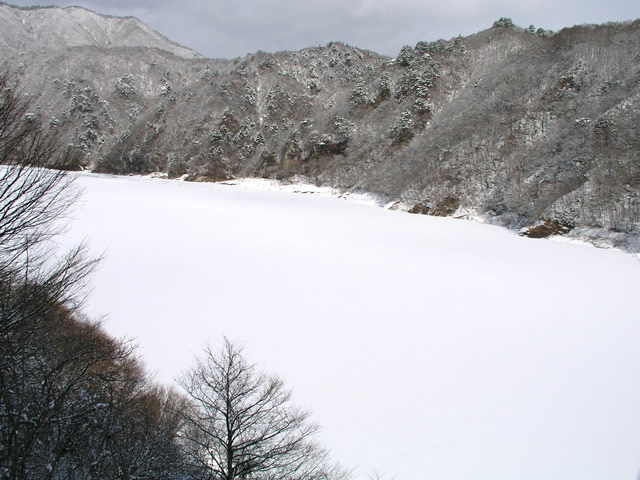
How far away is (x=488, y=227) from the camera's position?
26.5 metres

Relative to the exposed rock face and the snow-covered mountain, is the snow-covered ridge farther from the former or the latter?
the snow-covered mountain

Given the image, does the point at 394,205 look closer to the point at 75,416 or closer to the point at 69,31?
the point at 75,416

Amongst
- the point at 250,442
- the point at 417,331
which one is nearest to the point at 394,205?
the point at 417,331

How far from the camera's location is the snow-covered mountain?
120 m

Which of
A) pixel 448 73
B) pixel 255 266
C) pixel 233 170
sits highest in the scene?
pixel 448 73

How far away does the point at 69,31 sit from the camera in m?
138

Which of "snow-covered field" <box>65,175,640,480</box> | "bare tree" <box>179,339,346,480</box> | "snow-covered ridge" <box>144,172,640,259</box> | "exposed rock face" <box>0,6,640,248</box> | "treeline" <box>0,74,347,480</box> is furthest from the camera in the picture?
"exposed rock face" <box>0,6,640,248</box>

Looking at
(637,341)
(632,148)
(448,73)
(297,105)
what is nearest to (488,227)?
(632,148)

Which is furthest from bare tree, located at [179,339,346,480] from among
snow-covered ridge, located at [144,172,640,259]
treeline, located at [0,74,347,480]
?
snow-covered ridge, located at [144,172,640,259]

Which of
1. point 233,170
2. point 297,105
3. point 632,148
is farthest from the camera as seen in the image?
point 297,105

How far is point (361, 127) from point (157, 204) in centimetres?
2943

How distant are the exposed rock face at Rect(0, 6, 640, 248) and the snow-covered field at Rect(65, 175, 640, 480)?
8.35 meters

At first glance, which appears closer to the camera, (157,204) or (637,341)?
(637,341)

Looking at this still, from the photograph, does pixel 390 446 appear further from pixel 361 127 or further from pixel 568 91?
pixel 361 127
